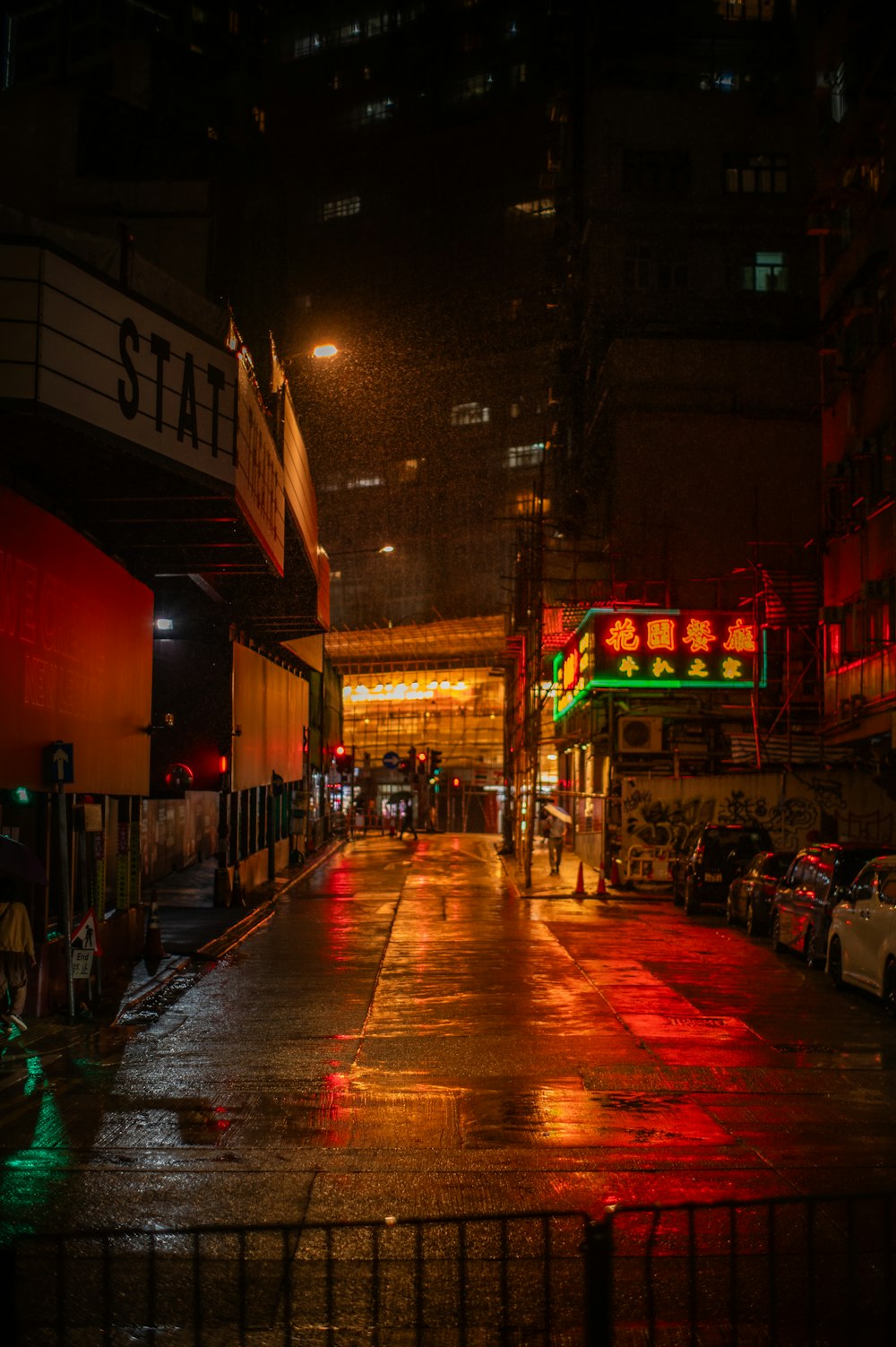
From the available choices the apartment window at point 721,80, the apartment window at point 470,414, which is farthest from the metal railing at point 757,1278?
the apartment window at point 470,414

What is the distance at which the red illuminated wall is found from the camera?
1250cm

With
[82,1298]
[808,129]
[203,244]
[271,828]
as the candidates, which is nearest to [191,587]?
[203,244]

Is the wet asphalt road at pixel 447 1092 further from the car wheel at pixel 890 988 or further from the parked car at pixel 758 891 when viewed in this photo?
the parked car at pixel 758 891

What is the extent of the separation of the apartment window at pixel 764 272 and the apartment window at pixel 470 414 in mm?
40400

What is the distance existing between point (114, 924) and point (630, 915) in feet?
41.9

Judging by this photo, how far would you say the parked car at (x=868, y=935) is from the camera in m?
14.6

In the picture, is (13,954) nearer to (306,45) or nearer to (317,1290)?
(317,1290)

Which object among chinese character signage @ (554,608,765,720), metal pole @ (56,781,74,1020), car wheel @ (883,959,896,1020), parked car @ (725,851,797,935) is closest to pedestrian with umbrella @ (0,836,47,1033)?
metal pole @ (56,781,74,1020)

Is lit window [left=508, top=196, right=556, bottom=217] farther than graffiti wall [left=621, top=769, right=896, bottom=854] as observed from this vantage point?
Yes

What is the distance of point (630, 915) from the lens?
27.9 meters

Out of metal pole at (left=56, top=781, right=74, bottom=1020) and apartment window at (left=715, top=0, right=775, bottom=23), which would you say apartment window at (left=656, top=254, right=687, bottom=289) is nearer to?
apartment window at (left=715, top=0, right=775, bottom=23)

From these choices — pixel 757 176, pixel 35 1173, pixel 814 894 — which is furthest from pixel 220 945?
pixel 757 176

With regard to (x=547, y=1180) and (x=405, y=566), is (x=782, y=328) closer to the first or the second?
(x=405, y=566)

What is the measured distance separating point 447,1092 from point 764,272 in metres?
50.5
